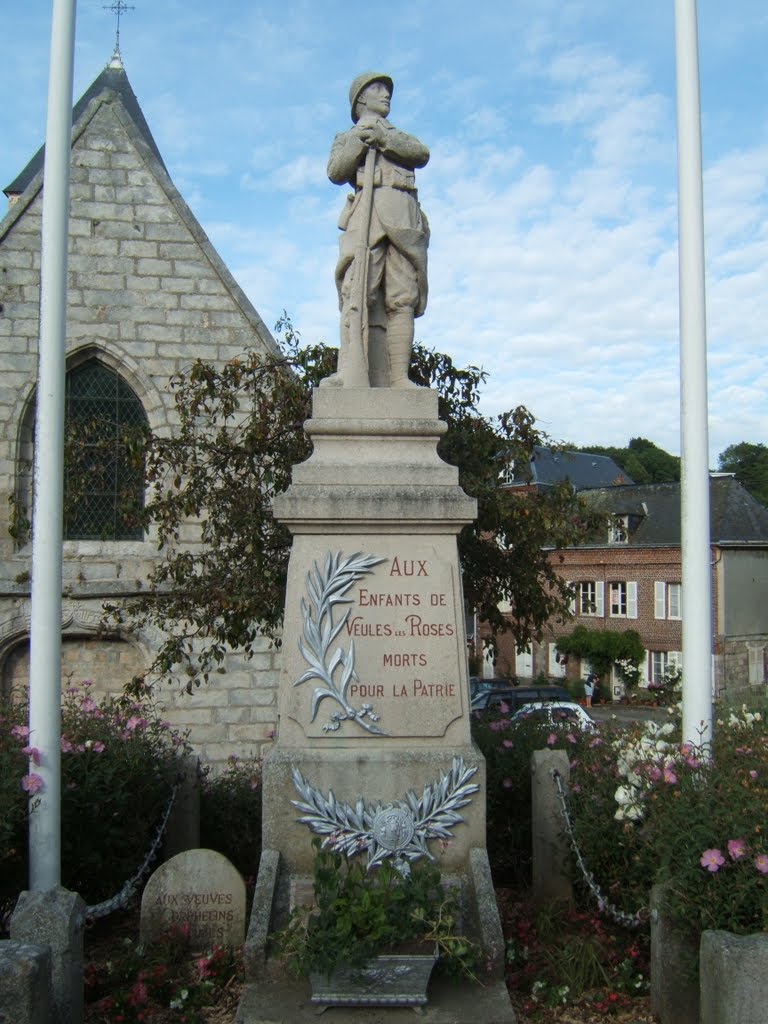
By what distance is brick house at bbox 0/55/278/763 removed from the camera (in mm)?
12836

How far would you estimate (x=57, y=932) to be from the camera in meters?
4.20

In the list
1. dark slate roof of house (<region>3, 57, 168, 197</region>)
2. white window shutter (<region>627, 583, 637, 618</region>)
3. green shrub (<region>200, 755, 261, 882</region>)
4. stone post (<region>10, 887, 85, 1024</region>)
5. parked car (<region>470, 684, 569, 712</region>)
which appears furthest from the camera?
white window shutter (<region>627, 583, 637, 618</region>)

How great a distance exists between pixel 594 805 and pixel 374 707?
1.57 meters

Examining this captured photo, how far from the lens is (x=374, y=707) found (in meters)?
5.38

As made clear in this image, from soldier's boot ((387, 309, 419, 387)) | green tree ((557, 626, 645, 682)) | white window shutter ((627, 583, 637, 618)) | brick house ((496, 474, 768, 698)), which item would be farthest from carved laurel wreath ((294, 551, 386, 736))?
white window shutter ((627, 583, 637, 618))

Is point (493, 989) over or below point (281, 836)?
below

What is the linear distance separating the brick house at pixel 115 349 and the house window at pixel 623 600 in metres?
27.3

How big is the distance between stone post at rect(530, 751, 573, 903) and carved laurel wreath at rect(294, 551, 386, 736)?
4.97ft

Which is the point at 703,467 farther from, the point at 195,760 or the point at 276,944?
the point at 195,760

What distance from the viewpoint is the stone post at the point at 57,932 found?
4184mm

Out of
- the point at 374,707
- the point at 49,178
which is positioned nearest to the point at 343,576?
the point at 374,707

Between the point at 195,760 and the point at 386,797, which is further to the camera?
the point at 195,760

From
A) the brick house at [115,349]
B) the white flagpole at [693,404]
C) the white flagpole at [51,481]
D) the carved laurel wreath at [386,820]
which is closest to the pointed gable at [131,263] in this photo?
the brick house at [115,349]

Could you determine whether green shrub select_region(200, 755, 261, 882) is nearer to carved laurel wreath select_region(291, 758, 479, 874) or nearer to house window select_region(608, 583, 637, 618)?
carved laurel wreath select_region(291, 758, 479, 874)
